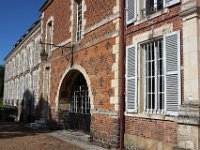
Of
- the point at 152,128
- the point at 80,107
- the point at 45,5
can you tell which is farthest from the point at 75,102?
the point at 152,128

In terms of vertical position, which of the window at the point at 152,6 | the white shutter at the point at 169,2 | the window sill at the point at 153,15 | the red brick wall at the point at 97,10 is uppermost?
the red brick wall at the point at 97,10

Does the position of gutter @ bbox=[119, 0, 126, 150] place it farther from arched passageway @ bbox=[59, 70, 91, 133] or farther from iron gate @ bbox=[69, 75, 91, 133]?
arched passageway @ bbox=[59, 70, 91, 133]

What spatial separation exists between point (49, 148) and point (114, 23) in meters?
4.40

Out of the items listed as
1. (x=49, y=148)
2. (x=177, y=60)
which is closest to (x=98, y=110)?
(x=49, y=148)

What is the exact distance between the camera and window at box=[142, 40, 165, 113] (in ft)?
26.7

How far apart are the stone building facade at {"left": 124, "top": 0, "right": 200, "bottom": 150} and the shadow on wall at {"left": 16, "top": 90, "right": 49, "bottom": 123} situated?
352 inches

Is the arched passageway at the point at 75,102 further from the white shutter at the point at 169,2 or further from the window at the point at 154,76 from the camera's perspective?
the white shutter at the point at 169,2

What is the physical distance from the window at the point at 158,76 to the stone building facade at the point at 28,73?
1127 centimetres

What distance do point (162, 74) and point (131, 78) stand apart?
1239mm

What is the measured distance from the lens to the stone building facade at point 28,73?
69.6 ft

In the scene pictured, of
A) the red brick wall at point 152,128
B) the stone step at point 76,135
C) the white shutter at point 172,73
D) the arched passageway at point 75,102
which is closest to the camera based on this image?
the white shutter at point 172,73

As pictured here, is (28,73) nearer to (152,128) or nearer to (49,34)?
(49,34)

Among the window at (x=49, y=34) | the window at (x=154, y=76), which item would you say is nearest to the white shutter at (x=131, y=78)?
the window at (x=154, y=76)

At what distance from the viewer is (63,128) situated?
49.7 feet
